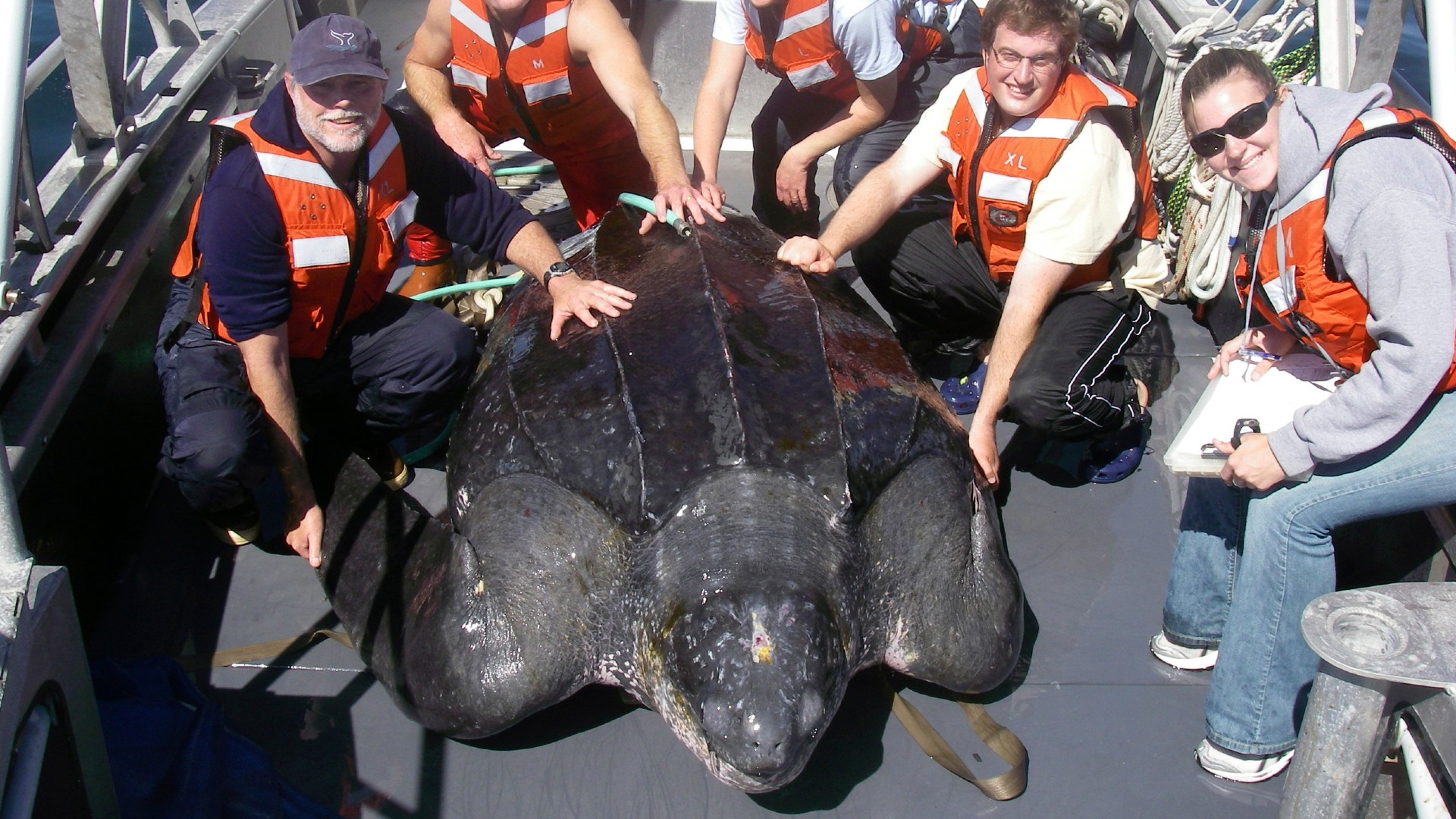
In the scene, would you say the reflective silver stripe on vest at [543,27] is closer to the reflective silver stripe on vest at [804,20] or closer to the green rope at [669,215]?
the reflective silver stripe on vest at [804,20]

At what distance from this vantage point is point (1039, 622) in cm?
306

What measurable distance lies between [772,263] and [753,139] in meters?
1.59

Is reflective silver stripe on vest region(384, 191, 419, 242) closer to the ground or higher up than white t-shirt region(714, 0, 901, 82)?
closer to the ground

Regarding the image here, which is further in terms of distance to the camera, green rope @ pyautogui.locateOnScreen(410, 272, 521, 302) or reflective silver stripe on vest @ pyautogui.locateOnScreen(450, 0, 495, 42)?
reflective silver stripe on vest @ pyautogui.locateOnScreen(450, 0, 495, 42)

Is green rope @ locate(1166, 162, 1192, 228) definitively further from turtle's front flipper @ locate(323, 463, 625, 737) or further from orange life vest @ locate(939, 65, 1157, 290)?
turtle's front flipper @ locate(323, 463, 625, 737)

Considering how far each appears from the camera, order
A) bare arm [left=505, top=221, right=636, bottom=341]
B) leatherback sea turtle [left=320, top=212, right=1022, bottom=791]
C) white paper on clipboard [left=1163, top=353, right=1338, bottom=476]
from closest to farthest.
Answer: leatherback sea turtle [left=320, top=212, right=1022, bottom=791]
white paper on clipboard [left=1163, top=353, right=1338, bottom=476]
bare arm [left=505, top=221, right=636, bottom=341]

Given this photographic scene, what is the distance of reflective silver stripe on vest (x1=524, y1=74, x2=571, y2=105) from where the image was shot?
13.9 feet

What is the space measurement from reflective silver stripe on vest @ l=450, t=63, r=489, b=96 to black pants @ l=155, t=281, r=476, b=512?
4.12ft

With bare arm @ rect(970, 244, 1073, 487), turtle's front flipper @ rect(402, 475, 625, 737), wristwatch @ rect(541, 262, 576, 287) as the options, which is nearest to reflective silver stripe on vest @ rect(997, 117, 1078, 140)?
bare arm @ rect(970, 244, 1073, 487)

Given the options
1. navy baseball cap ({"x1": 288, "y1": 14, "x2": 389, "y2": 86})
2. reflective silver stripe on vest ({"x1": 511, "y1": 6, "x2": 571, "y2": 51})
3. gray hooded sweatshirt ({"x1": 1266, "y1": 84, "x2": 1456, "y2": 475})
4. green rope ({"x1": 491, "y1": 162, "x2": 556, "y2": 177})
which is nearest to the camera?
gray hooded sweatshirt ({"x1": 1266, "y1": 84, "x2": 1456, "y2": 475})

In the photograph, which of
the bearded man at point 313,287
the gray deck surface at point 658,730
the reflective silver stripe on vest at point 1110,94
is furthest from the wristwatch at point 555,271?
the reflective silver stripe on vest at point 1110,94

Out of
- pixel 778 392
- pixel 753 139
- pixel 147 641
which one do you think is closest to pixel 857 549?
pixel 778 392

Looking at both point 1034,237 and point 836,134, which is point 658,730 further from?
point 836,134

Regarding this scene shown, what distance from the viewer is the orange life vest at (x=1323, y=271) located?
2246 mm
